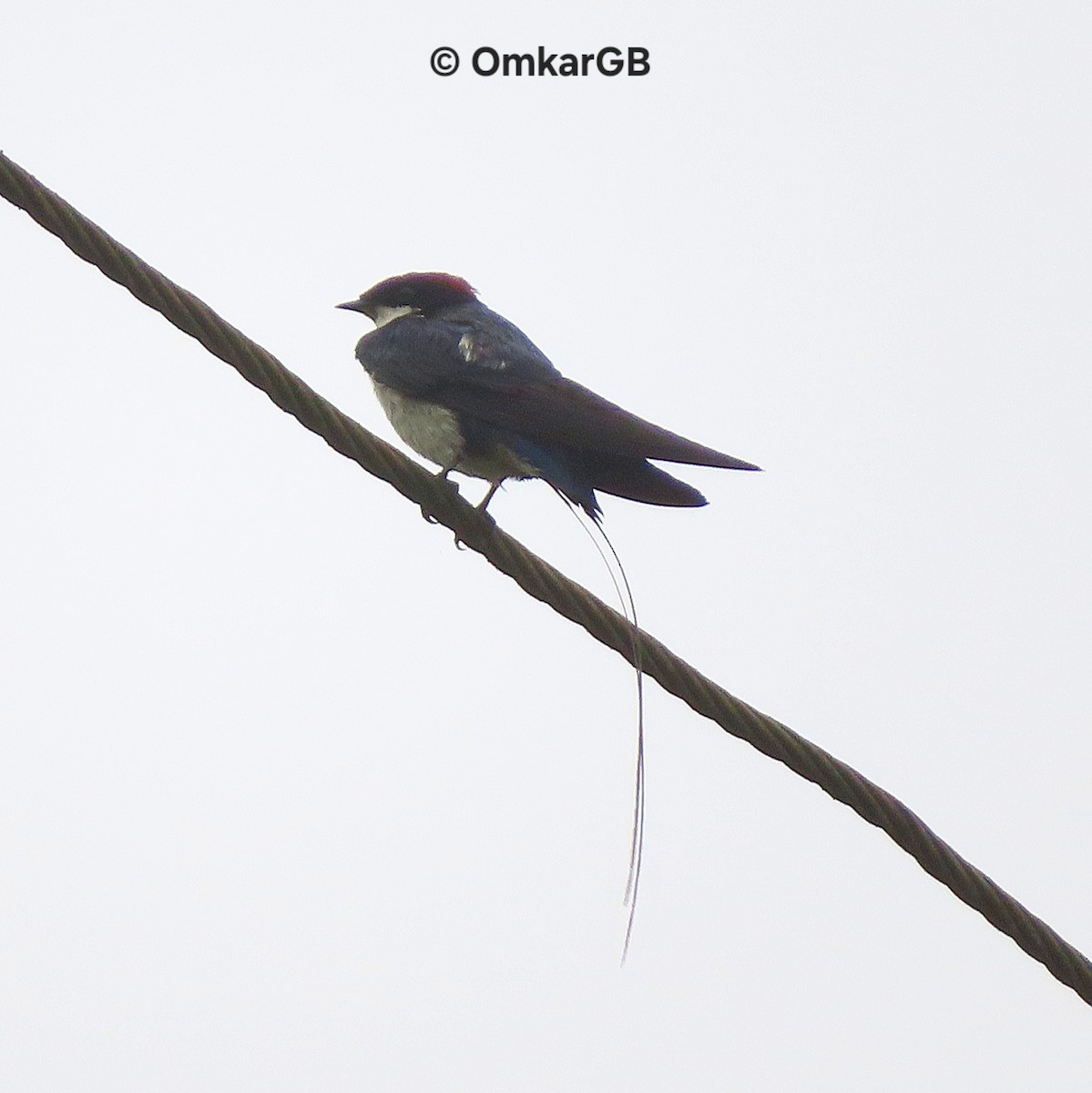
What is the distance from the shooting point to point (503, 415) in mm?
3750

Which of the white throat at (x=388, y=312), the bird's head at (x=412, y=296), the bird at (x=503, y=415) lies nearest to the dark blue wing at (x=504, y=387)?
the bird at (x=503, y=415)

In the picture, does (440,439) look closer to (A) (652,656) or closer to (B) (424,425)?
(B) (424,425)

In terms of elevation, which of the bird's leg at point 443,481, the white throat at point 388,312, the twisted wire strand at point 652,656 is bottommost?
the twisted wire strand at point 652,656

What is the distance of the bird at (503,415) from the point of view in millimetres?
3443

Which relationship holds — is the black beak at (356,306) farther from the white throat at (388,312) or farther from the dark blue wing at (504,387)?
the dark blue wing at (504,387)

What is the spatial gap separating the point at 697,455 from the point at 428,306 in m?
1.71

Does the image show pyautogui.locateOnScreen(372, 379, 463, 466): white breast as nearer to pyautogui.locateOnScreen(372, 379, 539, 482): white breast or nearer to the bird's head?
pyautogui.locateOnScreen(372, 379, 539, 482): white breast

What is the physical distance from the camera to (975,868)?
2508 mm

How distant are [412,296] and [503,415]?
104 centimetres

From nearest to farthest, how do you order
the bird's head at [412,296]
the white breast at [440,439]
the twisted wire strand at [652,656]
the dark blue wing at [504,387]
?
the twisted wire strand at [652,656] < the dark blue wing at [504,387] < the white breast at [440,439] < the bird's head at [412,296]

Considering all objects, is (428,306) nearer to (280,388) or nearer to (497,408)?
(497,408)

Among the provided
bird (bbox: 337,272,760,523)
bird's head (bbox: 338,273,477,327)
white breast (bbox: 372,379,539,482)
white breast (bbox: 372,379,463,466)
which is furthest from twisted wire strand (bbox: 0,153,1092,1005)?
bird's head (bbox: 338,273,477,327)

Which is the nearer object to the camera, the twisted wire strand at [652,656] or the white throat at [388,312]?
the twisted wire strand at [652,656]

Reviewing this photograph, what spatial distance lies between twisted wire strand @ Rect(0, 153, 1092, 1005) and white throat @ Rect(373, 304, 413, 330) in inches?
76.7
